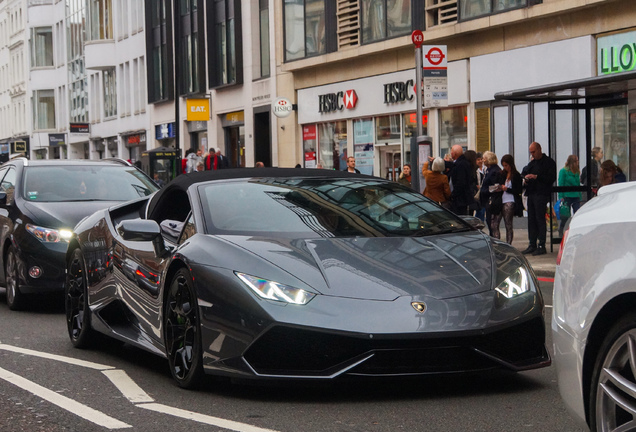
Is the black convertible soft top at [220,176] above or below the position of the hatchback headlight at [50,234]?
above

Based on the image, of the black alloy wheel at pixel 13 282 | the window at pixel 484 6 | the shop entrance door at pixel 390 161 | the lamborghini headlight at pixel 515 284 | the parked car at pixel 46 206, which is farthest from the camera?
the shop entrance door at pixel 390 161

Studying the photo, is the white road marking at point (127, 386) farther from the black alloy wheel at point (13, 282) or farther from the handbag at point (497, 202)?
the handbag at point (497, 202)

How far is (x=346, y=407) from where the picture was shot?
19.5 ft

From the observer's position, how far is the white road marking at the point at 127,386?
6.42m

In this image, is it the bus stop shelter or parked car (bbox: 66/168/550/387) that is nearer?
parked car (bbox: 66/168/550/387)

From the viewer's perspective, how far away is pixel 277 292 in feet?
19.7

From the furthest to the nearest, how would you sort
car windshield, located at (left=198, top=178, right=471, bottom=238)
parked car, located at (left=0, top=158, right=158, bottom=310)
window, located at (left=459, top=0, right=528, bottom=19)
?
window, located at (left=459, top=0, right=528, bottom=19), parked car, located at (left=0, top=158, right=158, bottom=310), car windshield, located at (left=198, top=178, right=471, bottom=238)

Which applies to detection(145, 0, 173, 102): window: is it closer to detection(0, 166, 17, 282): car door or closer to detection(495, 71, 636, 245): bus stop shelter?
detection(495, 71, 636, 245): bus stop shelter

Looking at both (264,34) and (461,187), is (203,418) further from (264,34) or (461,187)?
(264,34)

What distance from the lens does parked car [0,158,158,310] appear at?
1169 cm

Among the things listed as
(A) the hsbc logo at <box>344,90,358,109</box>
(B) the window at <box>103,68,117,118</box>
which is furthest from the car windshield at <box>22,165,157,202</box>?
(B) the window at <box>103,68,117,118</box>

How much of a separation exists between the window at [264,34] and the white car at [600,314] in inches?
1428

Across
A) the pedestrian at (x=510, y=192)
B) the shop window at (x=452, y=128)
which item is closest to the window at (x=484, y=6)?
the shop window at (x=452, y=128)

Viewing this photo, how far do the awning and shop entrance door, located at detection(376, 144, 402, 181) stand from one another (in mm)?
14024
